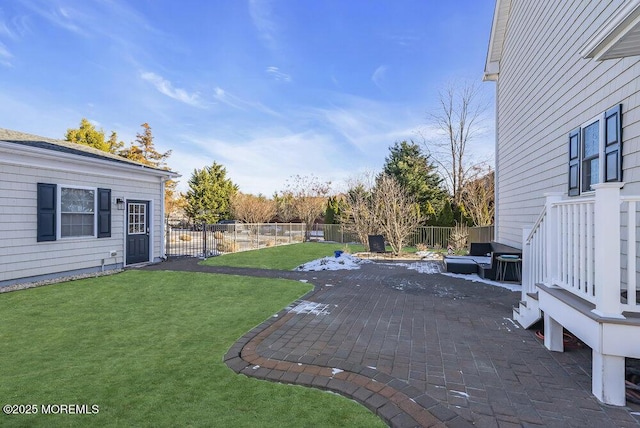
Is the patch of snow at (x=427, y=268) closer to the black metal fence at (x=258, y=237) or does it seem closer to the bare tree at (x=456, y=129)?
the black metal fence at (x=258, y=237)

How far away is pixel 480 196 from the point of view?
21.1m

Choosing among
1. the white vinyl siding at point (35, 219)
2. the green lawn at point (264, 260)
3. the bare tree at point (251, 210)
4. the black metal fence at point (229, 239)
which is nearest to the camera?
the white vinyl siding at point (35, 219)

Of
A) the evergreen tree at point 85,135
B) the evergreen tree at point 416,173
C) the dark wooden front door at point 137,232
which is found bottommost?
the dark wooden front door at point 137,232

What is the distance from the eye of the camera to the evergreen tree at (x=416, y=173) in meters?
22.4

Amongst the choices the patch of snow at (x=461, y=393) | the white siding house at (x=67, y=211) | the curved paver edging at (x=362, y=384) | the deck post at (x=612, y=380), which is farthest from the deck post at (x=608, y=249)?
the white siding house at (x=67, y=211)

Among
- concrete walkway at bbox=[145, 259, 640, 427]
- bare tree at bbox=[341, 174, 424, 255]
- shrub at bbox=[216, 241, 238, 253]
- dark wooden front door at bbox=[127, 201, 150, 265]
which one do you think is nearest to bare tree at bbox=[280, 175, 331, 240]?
bare tree at bbox=[341, 174, 424, 255]

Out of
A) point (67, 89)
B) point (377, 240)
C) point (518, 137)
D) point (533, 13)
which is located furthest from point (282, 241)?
point (533, 13)

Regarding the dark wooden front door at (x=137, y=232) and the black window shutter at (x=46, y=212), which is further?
the dark wooden front door at (x=137, y=232)

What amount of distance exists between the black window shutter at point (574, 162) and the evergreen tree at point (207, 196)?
89.8 feet

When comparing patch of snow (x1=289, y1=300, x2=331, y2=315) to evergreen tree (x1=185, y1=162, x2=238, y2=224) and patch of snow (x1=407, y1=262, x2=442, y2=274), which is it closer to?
patch of snow (x1=407, y1=262, x2=442, y2=274)

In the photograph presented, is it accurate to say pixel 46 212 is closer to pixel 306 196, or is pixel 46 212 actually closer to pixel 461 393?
pixel 461 393

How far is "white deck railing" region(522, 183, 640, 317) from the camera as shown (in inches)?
93.6

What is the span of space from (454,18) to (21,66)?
49.2ft

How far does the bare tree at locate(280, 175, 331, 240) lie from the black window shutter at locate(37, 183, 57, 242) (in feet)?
57.9
